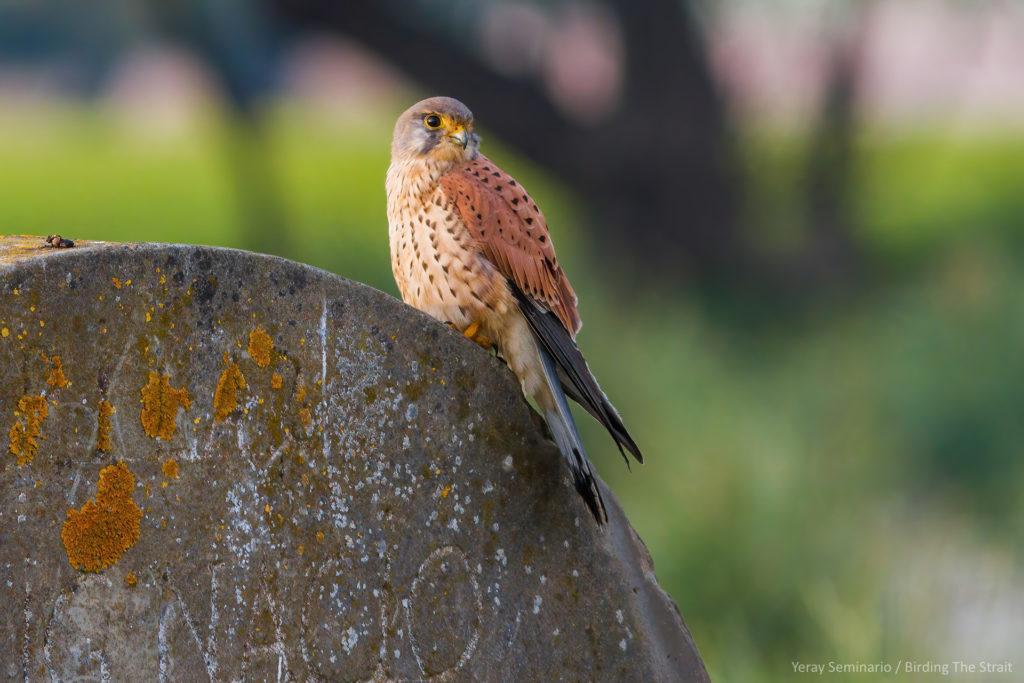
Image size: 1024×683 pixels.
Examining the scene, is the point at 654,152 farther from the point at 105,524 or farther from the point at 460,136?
the point at 105,524

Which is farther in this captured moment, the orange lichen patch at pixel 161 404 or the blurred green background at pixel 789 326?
the blurred green background at pixel 789 326

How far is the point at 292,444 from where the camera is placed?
7.06ft

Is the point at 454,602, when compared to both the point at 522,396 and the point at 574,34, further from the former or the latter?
the point at 574,34

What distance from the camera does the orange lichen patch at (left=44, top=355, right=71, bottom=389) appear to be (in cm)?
200

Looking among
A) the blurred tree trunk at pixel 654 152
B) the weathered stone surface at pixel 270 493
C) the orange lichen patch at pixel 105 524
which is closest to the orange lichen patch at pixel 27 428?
the weathered stone surface at pixel 270 493

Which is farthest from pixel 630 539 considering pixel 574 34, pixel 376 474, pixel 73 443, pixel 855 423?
pixel 574 34

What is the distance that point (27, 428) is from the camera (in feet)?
6.52

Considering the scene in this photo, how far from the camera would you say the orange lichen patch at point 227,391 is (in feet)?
6.91

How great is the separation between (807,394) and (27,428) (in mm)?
5908

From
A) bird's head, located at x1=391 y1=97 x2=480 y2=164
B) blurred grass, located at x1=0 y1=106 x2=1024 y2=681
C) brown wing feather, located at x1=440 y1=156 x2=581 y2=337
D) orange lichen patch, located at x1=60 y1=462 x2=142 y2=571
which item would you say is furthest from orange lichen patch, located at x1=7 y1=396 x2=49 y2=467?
blurred grass, located at x1=0 y1=106 x2=1024 y2=681

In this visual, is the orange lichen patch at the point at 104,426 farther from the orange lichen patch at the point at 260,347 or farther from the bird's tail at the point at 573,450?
the bird's tail at the point at 573,450

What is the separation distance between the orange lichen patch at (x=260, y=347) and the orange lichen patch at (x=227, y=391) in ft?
0.12

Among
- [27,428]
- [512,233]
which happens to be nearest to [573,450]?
[512,233]

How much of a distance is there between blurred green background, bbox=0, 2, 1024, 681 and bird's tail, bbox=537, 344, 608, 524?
4.80 feet
